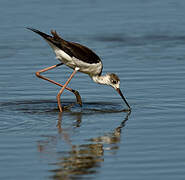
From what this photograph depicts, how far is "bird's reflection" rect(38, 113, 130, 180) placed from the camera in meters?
6.40

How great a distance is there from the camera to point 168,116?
8.80 m

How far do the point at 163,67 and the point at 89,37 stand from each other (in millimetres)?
3508

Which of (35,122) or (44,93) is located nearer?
(35,122)

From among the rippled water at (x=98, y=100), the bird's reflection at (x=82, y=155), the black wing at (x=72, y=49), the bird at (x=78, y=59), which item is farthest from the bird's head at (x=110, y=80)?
the bird's reflection at (x=82, y=155)

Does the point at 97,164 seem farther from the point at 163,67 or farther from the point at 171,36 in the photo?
the point at 171,36

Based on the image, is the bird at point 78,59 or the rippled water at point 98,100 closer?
the rippled water at point 98,100

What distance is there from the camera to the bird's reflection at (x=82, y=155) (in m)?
6.40

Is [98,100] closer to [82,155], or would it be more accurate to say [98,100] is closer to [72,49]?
[72,49]

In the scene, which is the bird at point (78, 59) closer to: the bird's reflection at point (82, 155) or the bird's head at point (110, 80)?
the bird's head at point (110, 80)

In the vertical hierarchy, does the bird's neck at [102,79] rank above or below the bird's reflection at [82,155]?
below

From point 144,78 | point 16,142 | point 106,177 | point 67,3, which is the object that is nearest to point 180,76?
point 144,78

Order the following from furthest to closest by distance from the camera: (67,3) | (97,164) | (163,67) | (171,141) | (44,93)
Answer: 1. (67,3)
2. (163,67)
3. (44,93)
4. (171,141)
5. (97,164)

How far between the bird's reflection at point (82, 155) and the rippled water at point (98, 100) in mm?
11

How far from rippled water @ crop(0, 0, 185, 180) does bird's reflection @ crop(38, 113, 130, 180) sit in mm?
11
